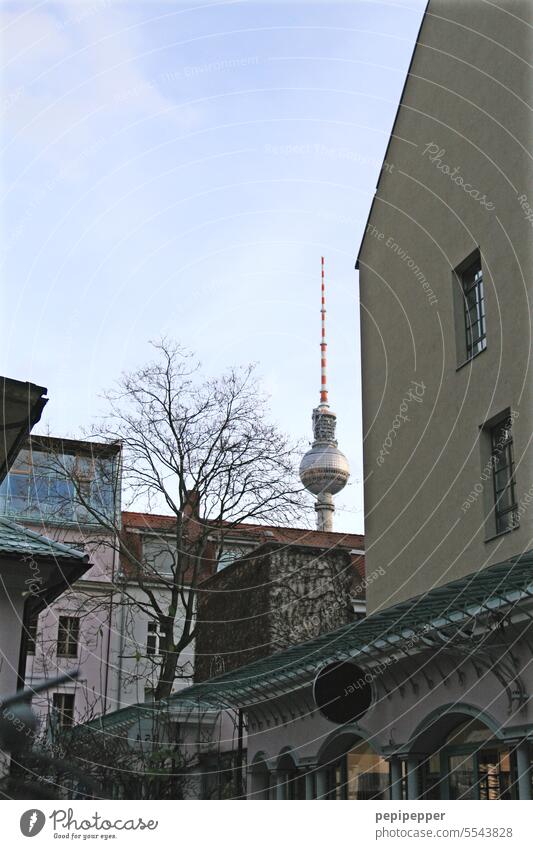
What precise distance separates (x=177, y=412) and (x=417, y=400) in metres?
11.1

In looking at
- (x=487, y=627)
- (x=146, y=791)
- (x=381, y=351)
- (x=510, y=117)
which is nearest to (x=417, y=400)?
(x=381, y=351)

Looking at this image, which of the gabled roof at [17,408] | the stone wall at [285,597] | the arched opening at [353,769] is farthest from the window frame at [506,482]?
the stone wall at [285,597]

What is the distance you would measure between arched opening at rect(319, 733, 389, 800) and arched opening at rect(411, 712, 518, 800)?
1.27 metres

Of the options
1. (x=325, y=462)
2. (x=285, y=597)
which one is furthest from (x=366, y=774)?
(x=325, y=462)

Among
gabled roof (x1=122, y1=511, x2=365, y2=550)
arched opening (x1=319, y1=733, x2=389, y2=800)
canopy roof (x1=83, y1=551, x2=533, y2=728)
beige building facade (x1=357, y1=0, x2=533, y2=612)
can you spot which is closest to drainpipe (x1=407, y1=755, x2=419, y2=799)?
arched opening (x1=319, y1=733, x2=389, y2=800)

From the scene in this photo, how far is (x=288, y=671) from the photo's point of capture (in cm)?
1912

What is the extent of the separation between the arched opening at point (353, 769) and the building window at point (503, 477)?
4443 millimetres

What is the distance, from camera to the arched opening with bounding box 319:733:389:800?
17.7 meters

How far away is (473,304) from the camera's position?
18.7 meters

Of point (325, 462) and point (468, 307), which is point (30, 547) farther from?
point (325, 462)

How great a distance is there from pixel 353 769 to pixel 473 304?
8703 millimetres
